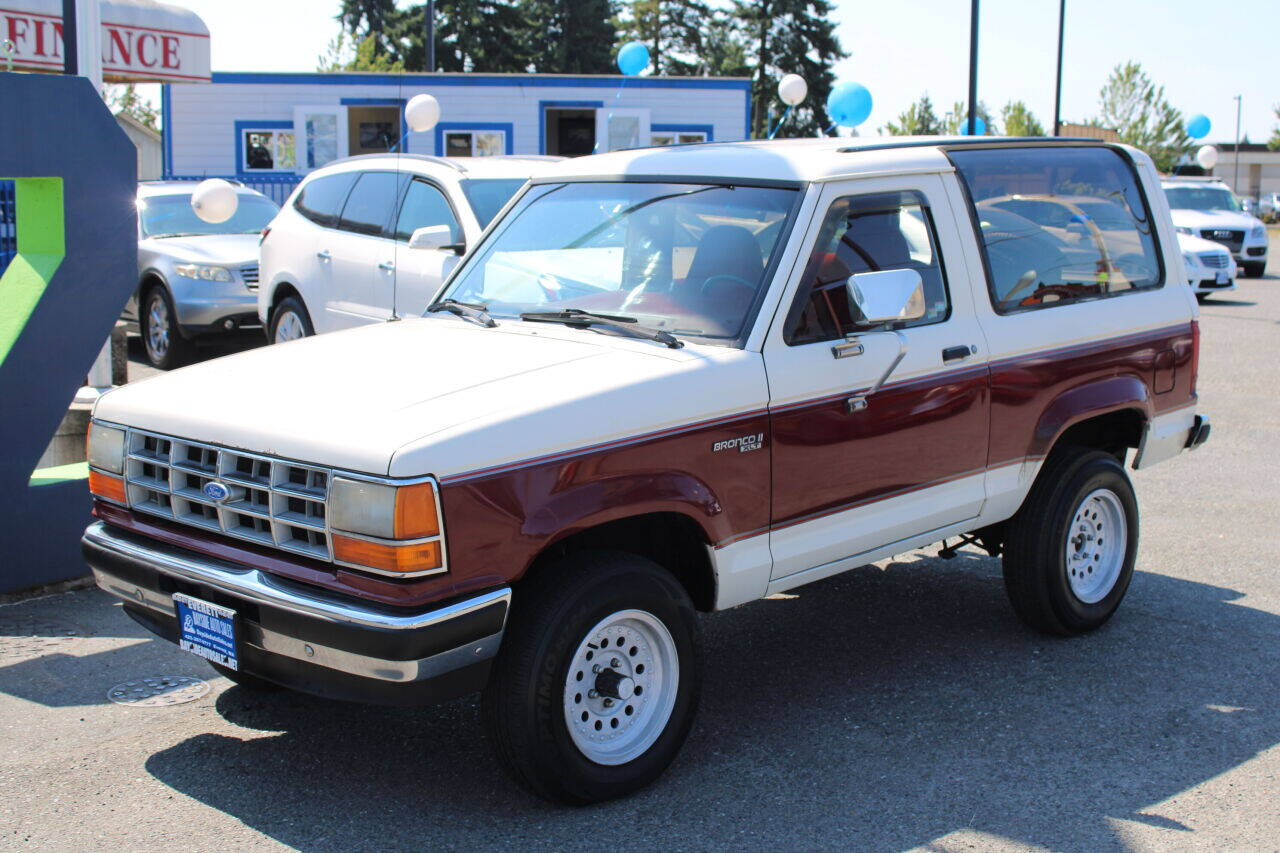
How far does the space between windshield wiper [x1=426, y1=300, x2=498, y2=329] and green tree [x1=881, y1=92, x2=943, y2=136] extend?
57.4 meters

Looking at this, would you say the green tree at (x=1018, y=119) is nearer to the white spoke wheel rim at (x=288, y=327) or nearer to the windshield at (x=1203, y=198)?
the windshield at (x=1203, y=198)

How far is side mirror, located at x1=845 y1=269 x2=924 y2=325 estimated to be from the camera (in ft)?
14.6

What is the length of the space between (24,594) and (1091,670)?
4.80m

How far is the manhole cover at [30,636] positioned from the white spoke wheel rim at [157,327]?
7.77 m

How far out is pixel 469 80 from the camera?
98.0ft

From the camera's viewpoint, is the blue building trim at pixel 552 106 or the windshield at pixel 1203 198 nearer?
the windshield at pixel 1203 198

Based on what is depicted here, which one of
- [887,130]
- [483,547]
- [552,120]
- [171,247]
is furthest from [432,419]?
[887,130]

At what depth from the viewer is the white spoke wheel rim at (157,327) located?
1323 cm

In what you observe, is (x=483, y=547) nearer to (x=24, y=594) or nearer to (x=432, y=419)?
(x=432, y=419)

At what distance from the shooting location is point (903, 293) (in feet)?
14.7

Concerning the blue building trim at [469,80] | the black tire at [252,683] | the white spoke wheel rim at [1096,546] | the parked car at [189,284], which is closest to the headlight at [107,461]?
the black tire at [252,683]

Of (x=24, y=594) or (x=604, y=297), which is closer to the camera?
(x=604, y=297)

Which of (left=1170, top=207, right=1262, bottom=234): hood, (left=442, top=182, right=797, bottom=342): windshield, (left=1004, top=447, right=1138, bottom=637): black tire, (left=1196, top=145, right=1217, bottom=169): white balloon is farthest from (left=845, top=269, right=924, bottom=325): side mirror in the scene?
(left=1196, top=145, right=1217, bottom=169): white balloon

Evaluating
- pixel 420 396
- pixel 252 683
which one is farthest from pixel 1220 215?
pixel 420 396
